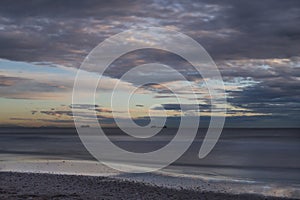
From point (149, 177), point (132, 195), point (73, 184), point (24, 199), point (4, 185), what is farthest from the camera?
point (149, 177)

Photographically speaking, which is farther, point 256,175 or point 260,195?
point 256,175

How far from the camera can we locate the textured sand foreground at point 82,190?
47.9ft

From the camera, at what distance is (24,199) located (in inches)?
517

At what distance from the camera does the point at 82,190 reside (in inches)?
641

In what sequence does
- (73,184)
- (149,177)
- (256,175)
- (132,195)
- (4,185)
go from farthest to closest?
(256,175), (149,177), (73,184), (4,185), (132,195)

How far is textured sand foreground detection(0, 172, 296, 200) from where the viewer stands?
47.9 ft

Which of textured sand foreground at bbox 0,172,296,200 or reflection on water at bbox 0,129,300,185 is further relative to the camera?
reflection on water at bbox 0,129,300,185

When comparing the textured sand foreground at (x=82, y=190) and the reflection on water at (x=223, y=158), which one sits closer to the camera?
the textured sand foreground at (x=82, y=190)

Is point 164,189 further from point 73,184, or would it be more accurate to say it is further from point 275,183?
point 275,183

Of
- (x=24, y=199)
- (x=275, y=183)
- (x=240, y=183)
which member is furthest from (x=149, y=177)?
(x=24, y=199)

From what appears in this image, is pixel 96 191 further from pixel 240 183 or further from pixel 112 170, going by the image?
pixel 112 170

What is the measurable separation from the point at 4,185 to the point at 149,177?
359 inches

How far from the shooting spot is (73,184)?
18047mm

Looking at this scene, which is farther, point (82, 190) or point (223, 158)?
point (223, 158)
